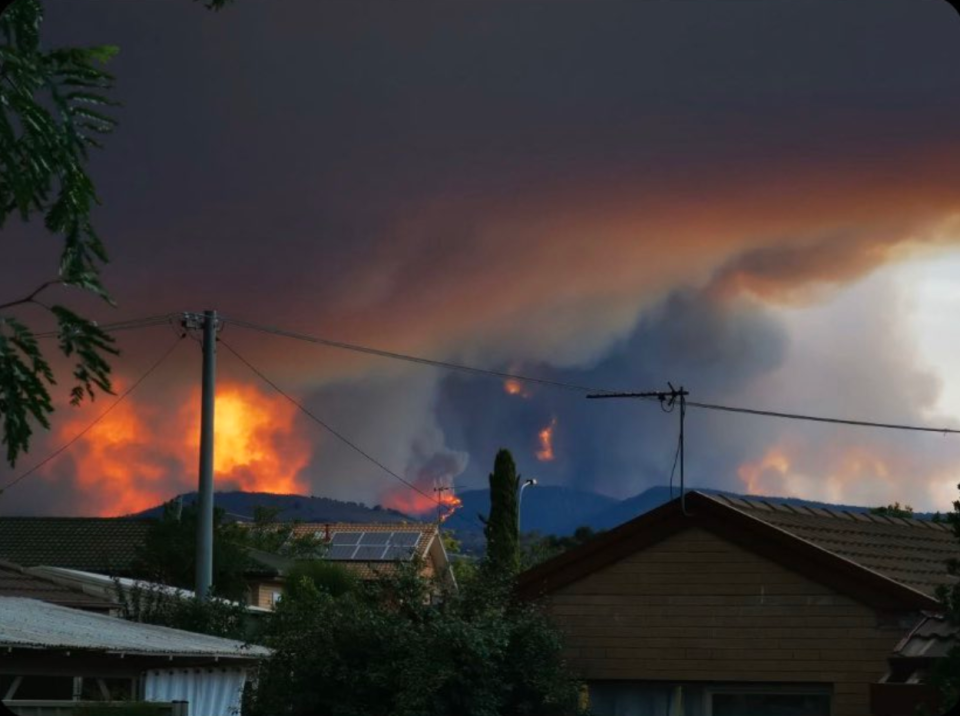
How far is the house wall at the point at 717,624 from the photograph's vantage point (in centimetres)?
1861

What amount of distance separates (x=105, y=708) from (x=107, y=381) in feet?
31.4

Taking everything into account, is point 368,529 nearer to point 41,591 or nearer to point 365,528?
point 365,528

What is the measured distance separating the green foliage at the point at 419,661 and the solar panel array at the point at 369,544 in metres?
63.5

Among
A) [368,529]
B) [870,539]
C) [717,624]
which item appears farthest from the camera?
[368,529]

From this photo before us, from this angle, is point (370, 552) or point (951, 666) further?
point (370, 552)

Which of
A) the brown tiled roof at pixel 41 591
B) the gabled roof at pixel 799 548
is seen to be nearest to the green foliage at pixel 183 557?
the brown tiled roof at pixel 41 591

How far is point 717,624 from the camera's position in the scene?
1931 cm

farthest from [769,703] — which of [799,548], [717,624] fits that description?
[799,548]

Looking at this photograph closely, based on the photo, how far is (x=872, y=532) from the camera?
2127 cm

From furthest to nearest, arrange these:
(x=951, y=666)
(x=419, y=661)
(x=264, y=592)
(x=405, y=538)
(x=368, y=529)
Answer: (x=368, y=529)
(x=405, y=538)
(x=264, y=592)
(x=419, y=661)
(x=951, y=666)

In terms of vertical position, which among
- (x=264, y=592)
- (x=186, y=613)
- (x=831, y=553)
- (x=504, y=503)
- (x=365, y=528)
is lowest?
(x=831, y=553)

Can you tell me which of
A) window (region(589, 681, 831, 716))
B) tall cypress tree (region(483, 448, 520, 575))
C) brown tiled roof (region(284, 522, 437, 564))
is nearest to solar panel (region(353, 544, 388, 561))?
brown tiled roof (region(284, 522, 437, 564))

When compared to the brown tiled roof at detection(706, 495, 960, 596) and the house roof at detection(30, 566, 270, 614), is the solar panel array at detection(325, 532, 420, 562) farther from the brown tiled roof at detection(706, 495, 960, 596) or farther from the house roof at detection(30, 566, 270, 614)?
the brown tiled roof at detection(706, 495, 960, 596)

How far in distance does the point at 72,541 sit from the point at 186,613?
28778 mm
